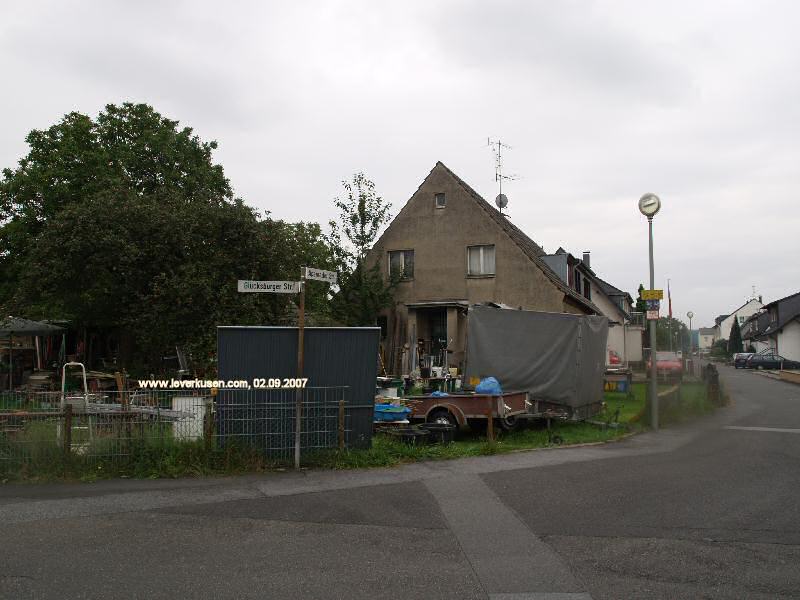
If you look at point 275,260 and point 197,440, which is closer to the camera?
point 197,440

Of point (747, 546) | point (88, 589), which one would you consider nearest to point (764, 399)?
point (747, 546)

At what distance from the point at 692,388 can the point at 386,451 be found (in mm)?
14799

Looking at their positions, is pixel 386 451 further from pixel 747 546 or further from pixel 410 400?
pixel 747 546

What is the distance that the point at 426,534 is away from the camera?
6.85 metres

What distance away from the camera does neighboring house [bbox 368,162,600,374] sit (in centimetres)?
2547

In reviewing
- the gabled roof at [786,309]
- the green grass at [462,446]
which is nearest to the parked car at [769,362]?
the gabled roof at [786,309]

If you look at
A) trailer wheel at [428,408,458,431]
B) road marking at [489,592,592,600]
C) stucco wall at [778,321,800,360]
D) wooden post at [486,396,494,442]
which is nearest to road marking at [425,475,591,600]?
road marking at [489,592,592,600]

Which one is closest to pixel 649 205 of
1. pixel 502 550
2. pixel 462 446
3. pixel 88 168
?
pixel 462 446

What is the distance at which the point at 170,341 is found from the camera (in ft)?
64.9

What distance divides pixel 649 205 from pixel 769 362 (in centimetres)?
4873

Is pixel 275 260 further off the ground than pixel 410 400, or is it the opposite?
pixel 275 260

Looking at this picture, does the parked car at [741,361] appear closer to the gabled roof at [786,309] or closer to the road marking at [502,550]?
the gabled roof at [786,309]

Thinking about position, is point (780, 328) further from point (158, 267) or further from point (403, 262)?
point (158, 267)

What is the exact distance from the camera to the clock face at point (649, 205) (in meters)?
15.2
